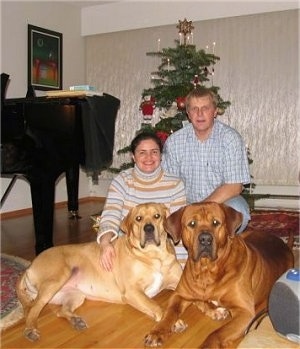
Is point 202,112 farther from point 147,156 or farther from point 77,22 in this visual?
point 77,22

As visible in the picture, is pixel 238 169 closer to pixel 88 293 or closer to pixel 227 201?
pixel 227 201

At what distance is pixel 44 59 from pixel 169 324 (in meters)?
4.68

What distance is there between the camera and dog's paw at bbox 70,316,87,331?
6.84 feet

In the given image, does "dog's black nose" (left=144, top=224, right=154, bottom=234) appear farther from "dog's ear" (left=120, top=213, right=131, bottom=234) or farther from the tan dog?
"dog's ear" (left=120, top=213, right=131, bottom=234)

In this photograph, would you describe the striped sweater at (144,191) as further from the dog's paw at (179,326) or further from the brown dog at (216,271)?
the dog's paw at (179,326)

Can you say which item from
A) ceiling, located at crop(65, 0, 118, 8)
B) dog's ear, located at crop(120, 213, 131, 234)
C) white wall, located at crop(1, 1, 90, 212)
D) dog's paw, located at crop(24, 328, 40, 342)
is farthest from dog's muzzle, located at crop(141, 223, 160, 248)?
ceiling, located at crop(65, 0, 118, 8)

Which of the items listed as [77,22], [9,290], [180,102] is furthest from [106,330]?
[77,22]

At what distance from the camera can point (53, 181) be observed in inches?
122

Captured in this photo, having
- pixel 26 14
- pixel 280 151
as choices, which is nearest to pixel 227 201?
pixel 280 151

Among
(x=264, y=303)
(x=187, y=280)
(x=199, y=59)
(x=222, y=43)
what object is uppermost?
(x=222, y=43)

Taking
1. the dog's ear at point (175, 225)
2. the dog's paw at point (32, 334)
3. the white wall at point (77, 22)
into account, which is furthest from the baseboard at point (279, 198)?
the dog's paw at point (32, 334)

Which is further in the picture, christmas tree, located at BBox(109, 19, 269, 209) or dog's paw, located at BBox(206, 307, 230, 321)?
christmas tree, located at BBox(109, 19, 269, 209)

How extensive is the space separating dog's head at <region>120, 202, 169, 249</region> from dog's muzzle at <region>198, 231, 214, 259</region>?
35 centimetres

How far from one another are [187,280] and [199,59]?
2.85 metres
